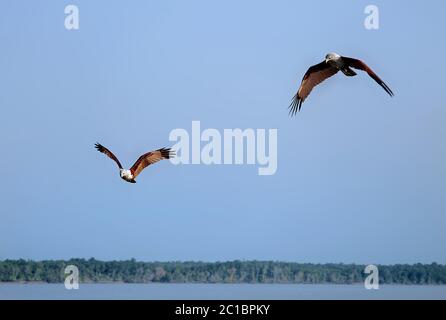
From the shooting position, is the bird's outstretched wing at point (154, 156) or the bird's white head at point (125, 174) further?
the bird's outstretched wing at point (154, 156)

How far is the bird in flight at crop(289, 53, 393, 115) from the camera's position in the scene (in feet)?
104

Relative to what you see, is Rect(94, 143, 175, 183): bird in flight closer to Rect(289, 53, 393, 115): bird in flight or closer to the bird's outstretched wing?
the bird's outstretched wing

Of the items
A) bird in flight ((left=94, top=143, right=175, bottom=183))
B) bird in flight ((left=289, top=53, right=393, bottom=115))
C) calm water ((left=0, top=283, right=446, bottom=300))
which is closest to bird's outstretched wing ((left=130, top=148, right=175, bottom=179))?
bird in flight ((left=94, top=143, right=175, bottom=183))

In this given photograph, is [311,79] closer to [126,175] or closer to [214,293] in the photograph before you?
[126,175]

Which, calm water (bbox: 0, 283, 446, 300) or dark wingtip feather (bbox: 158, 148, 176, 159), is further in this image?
calm water (bbox: 0, 283, 446, 300)

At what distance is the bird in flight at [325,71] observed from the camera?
3161 centimetres

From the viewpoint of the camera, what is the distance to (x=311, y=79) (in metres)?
33.5

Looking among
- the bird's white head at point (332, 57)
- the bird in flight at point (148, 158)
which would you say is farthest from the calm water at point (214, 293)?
the bird's white head at point (332, 57)

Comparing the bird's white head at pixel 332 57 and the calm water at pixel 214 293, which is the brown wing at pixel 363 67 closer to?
the bird's white head at pixel 332 57

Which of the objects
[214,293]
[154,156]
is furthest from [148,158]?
[214,293]

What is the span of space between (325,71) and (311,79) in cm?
65
